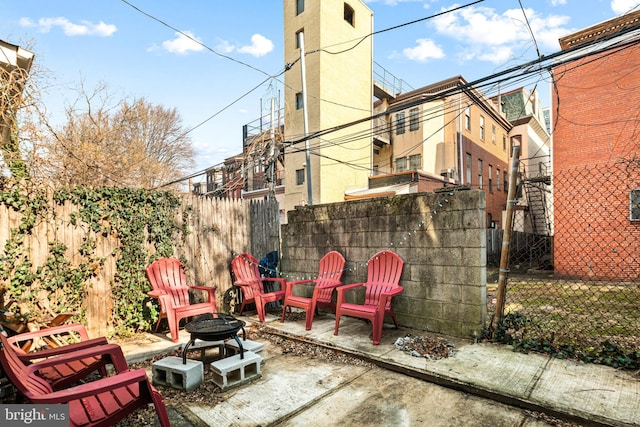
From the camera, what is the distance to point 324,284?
5.42m

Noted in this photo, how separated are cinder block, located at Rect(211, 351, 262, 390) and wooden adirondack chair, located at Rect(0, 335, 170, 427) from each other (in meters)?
0.86

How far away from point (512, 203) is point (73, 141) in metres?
12.5

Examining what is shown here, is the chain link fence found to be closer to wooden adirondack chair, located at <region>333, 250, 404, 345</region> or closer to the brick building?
the brick building

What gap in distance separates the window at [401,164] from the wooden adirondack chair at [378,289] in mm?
13606

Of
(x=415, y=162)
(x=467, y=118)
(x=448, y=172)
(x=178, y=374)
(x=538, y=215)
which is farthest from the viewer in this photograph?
(x=467, y=118)

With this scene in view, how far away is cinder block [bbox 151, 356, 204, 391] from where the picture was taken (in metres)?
3.02

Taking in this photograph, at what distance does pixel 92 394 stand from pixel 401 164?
57.0 ft

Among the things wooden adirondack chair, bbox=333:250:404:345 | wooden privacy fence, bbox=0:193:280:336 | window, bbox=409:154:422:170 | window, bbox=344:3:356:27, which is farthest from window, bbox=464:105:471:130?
wooden adirondack chair, bbox=333:250:404:345

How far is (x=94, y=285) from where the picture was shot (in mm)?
Answer: 4469

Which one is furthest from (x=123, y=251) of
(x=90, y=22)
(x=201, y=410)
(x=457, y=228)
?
(x=457, y=228)

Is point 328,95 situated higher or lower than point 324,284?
higher

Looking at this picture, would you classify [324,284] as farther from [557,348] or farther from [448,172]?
[448,172]

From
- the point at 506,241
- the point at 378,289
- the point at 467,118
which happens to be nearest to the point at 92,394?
the point at 378,289

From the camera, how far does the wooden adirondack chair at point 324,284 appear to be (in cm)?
499
